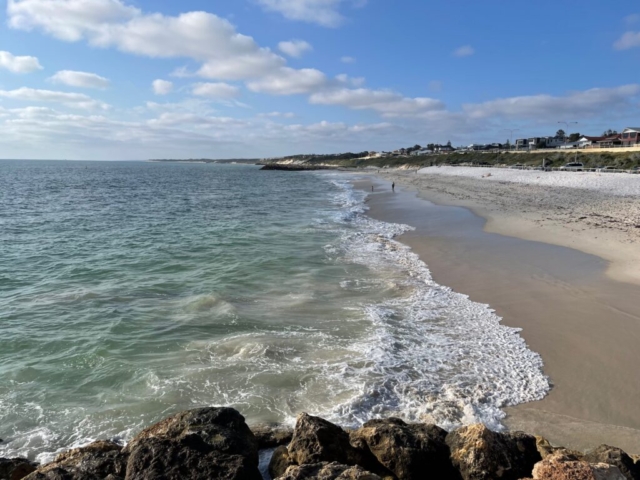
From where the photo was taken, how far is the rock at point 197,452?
4.16 metres

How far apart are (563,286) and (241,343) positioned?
9449mm

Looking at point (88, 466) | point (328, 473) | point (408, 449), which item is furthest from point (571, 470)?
point (88, 466)

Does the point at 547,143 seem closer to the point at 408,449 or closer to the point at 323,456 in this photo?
the point at 408,449

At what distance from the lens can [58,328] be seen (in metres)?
10.1

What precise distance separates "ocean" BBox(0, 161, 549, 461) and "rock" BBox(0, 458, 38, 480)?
74 centimetres

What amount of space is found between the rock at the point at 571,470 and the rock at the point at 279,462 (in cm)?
252

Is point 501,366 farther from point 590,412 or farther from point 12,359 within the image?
point 12,359

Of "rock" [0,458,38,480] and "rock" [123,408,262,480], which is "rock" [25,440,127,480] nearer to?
"rock" [123,408,262,480]

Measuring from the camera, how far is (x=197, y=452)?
4.32m

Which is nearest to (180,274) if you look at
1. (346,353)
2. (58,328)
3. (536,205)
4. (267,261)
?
(267,261)

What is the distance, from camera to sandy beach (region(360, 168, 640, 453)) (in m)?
6.48

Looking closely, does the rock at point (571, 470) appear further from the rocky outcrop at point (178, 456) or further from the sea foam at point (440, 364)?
the rocky outcrop at point (178, 456)

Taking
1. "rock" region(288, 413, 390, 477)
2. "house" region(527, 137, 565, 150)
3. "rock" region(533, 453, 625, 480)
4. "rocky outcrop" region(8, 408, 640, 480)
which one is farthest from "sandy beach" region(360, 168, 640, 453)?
"house" region(527, 137, 565, 150)

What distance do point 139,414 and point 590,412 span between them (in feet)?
22.9
